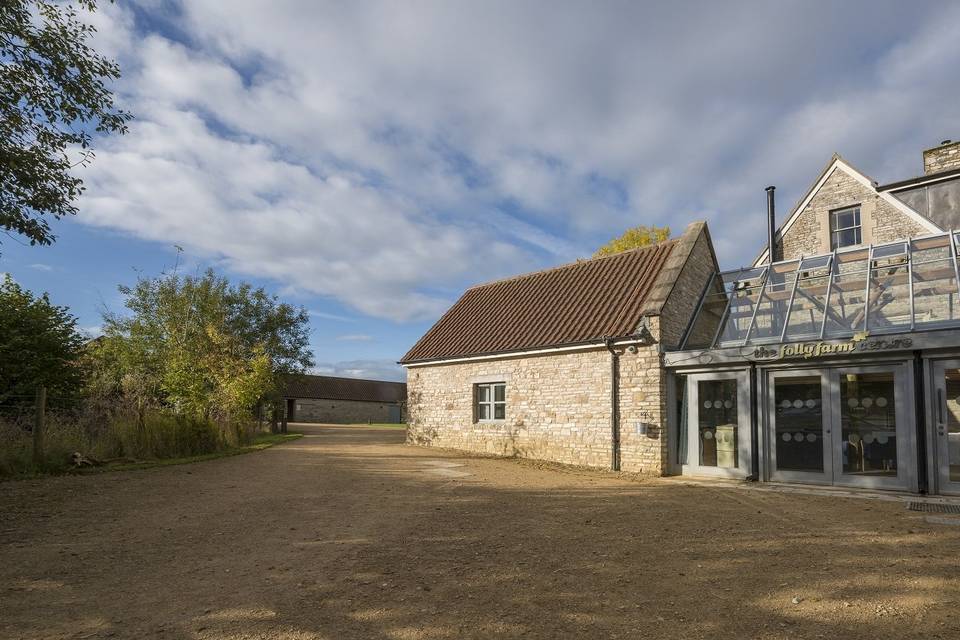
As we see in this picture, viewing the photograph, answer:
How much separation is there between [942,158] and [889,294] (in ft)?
35.0

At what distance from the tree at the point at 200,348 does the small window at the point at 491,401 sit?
306 inches

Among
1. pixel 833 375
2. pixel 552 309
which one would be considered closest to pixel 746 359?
pixel 833 375

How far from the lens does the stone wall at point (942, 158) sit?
18.0 metres

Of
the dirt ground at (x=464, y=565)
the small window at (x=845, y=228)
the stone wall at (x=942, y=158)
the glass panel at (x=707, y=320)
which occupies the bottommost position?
the dirt ground at (x=464, y=565)

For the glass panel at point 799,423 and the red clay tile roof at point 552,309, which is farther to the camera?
the red clay tile roof at point 552,309

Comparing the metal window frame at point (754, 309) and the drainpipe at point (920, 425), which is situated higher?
the metal window frame at point (754, 309)

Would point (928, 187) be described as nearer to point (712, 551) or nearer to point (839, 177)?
point (839, 177)

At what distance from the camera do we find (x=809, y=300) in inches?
480

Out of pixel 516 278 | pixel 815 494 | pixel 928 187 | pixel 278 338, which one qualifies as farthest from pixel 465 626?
pixel 278 338

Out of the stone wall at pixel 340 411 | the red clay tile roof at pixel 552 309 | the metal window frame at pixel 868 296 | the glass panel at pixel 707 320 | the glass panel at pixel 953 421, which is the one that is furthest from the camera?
the stone wall at pixel 340 411

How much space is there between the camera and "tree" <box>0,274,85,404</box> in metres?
16.8

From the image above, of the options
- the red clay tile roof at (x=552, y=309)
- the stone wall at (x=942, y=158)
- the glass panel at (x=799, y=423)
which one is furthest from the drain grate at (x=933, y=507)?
the stone wall at (x=942, y=158)

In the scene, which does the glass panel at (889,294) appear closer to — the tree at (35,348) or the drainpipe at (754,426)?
the drainpipe at (754,426)

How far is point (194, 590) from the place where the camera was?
15.8ft
